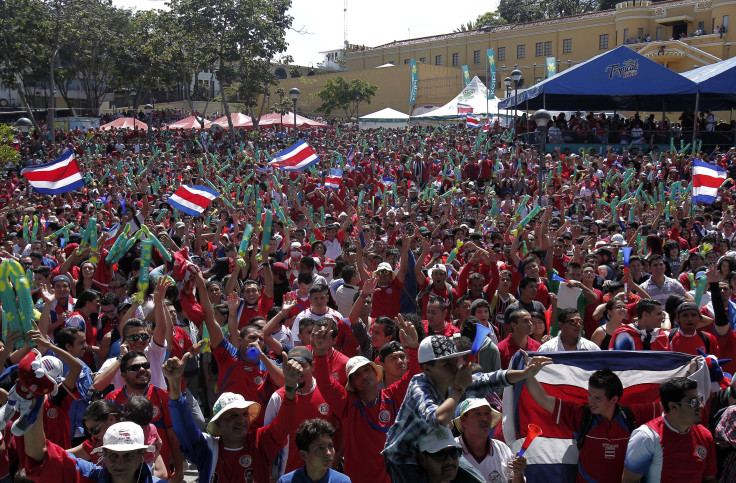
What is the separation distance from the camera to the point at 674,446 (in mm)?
3707

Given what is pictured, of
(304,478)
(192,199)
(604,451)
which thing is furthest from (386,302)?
(192,199)

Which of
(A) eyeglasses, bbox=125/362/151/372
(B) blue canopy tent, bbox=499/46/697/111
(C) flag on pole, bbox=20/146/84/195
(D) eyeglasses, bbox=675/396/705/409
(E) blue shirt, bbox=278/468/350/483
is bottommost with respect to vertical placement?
(E) blue shirt, bbox=278/468/350/483

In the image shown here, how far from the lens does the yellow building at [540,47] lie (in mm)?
46031

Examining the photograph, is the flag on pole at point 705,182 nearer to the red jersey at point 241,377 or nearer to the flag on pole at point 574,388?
the flag on pole at point 574,388

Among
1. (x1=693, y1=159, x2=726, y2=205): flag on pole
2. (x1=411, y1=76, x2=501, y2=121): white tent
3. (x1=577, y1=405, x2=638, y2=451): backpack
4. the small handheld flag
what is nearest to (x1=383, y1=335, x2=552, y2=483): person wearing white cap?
the small handheld flag

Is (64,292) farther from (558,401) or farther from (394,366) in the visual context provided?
(558,401)

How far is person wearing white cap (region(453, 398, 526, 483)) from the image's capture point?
149 inches

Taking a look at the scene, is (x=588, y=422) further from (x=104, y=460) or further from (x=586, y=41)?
(x=586, y=41)

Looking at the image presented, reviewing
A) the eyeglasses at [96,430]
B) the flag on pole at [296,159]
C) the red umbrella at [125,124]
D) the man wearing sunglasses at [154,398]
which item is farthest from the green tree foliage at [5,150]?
the eyeglasses at [96,430]

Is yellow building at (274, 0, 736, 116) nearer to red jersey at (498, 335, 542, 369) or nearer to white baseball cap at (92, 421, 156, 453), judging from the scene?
red jersey at (498, 335, 542, 369)

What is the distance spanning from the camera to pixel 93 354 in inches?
244

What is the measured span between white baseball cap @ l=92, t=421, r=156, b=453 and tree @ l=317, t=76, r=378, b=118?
5233 centimetres

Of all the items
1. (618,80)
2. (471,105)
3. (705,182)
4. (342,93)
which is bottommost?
(705,182)

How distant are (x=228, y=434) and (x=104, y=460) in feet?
2.31
